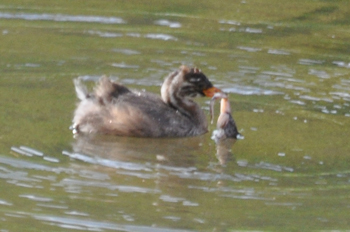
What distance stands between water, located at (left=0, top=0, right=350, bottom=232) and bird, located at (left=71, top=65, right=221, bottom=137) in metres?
0.14

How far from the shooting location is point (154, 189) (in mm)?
7242

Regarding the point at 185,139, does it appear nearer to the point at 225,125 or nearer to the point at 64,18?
the point at 225,125

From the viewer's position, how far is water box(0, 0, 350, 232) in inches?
267

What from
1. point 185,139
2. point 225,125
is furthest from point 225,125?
point 185,139

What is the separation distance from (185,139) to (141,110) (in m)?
0.54

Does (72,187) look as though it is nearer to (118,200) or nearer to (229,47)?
(118,200)

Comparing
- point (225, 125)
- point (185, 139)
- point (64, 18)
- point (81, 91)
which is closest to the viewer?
point (225, 125)

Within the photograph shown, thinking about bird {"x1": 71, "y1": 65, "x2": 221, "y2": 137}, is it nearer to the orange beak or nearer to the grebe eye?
the grebe eye

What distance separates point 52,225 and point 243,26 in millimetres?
7792

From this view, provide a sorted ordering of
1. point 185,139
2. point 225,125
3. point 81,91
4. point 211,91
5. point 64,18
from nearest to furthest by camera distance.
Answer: point 225,125
point 185,139
point 81,91
point 211,91
point 64,18

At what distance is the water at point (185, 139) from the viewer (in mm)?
6770

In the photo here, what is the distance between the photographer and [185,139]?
916 cm

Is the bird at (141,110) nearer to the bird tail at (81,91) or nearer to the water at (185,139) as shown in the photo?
the bird tail at (81,91)

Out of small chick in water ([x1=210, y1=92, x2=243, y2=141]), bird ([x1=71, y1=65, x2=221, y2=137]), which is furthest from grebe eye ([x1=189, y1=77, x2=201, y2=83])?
small chick in water ([x1=210, y1=92, x2=243, y2=141])
